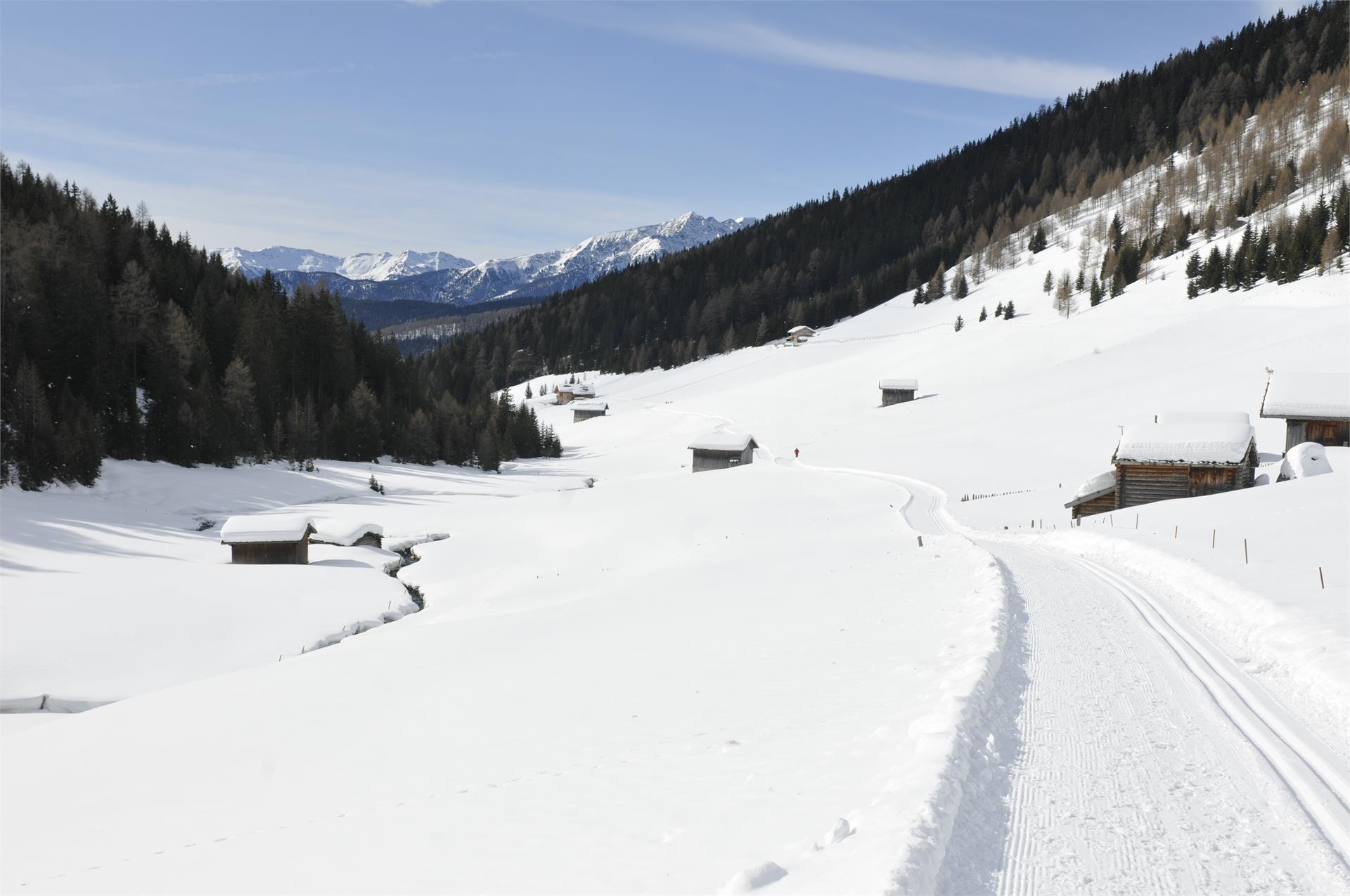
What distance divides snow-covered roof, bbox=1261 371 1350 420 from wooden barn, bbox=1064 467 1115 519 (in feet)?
37.2

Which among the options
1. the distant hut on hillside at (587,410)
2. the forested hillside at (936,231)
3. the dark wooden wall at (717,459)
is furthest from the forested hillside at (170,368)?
the forested hillside at (936,231)

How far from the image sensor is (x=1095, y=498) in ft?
113

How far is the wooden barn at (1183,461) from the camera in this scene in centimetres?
3234

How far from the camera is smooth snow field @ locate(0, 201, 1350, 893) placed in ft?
20.4

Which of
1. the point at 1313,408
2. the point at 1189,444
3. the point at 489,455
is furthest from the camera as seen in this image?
the point at 489,455

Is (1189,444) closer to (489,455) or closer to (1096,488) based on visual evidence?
(1096,488)

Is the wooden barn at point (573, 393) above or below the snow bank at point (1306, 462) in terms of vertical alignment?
above

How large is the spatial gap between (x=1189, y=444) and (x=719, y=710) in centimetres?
3199

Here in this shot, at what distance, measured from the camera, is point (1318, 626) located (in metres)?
11.5

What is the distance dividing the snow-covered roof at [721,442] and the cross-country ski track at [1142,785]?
5222 cm

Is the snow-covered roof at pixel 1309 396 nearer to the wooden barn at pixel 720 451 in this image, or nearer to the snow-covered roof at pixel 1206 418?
the snow-covered roof at pixel 1206 418

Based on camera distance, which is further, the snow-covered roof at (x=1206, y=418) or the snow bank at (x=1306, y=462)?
the snow-covered roof at (x=1206, y=418)

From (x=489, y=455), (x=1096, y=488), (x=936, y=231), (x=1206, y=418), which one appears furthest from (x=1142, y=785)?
(x=936, y=231)

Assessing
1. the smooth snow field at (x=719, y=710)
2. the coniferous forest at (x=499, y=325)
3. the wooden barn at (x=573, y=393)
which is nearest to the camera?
the smooth snow field at (x=719, y=710)
